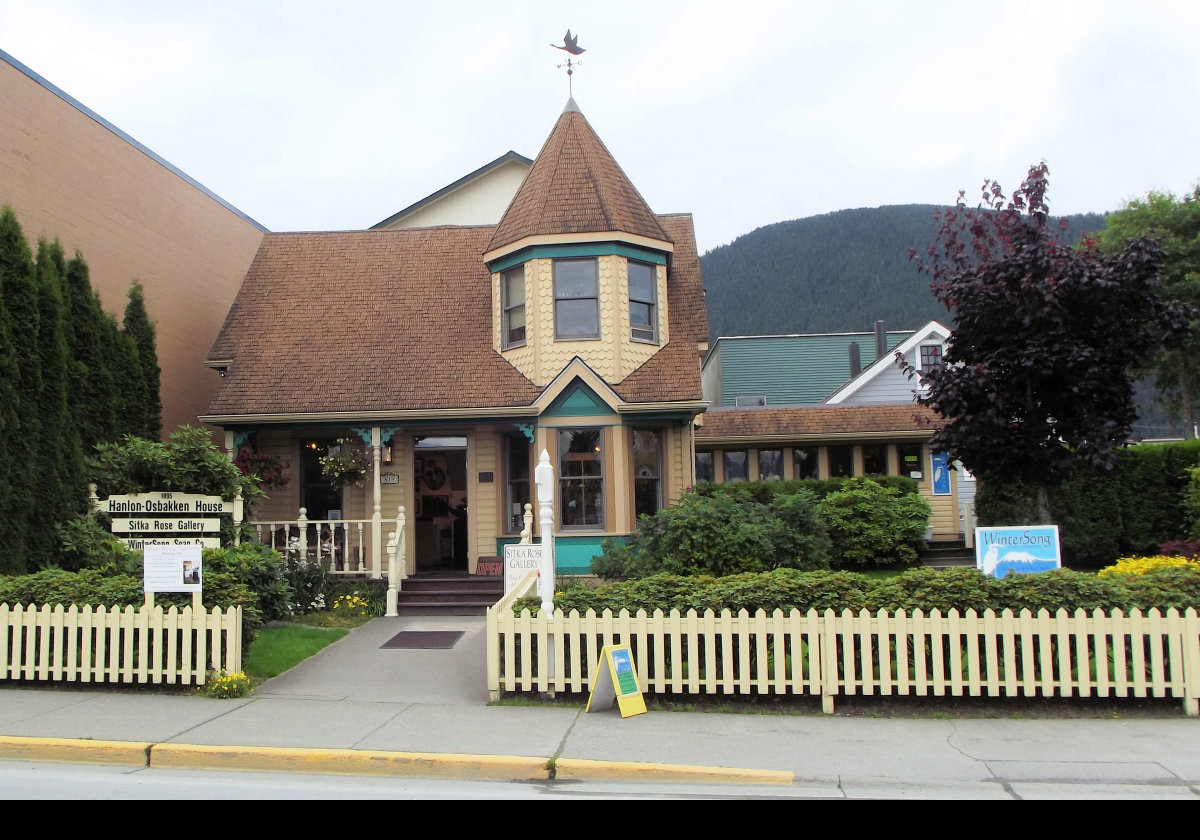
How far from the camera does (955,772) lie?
6.82 meters

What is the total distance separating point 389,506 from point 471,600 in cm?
298

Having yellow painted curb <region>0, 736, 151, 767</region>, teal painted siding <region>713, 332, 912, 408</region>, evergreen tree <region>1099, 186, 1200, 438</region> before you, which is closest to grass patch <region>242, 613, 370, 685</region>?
yellow painted curb <region>0, 736, 151, 767</region>

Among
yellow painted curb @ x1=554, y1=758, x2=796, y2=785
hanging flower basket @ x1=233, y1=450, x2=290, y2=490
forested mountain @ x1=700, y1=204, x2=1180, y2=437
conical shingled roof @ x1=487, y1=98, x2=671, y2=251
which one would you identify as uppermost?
forested mountain @ x1=700, y1=204, x2=1180, y2=437

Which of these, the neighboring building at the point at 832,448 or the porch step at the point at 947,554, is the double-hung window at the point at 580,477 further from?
the porch step at the point at 947,554

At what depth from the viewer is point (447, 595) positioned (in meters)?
15.0

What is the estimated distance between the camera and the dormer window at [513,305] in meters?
16.9

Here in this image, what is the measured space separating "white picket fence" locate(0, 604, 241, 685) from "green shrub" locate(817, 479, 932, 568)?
38.2 ft

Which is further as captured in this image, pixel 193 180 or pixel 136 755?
pixel 193 180

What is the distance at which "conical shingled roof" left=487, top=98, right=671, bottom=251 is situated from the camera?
647 inches

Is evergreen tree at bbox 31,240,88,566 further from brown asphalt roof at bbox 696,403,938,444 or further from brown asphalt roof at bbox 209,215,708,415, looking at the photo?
brown asphalt roof at bbox 696,403,938,444

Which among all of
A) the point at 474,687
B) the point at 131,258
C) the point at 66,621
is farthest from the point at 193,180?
the point at 474,687

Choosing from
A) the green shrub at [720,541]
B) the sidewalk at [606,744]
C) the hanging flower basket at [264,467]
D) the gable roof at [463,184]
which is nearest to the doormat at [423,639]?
the green shrub at [720,541]

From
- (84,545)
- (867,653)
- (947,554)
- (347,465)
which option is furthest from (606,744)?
(947,554)

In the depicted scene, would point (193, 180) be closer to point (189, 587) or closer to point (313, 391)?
point (313, 391)
